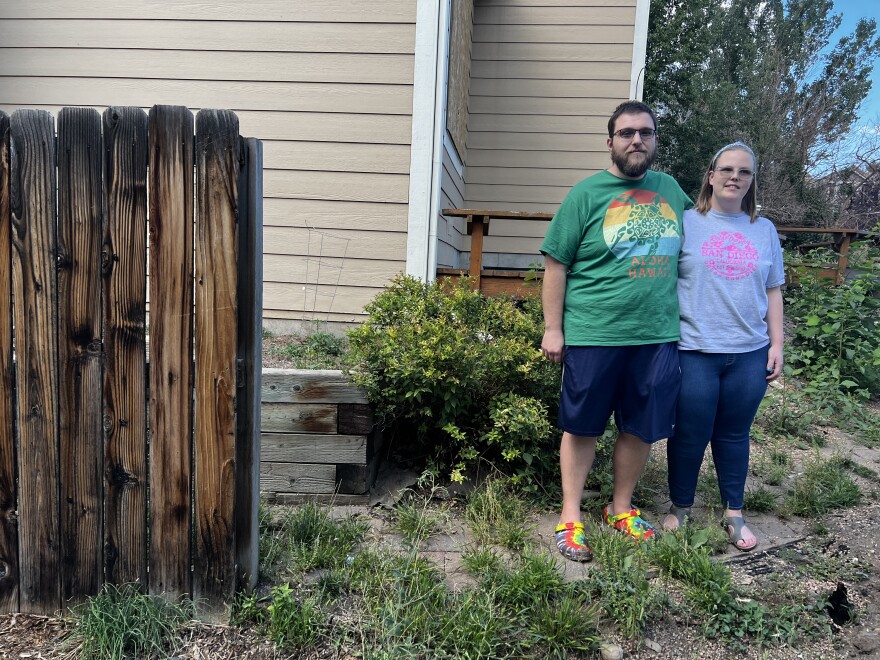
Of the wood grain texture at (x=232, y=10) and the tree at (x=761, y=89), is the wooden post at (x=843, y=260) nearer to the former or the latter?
the wood grain texture at (x=232, y=10)

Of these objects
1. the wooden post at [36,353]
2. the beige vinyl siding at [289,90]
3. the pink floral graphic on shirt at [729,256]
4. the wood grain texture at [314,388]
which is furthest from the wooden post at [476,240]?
the wooden post at [36,353]

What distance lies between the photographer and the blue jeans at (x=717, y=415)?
2.69 metres

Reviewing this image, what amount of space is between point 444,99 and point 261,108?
1453mm

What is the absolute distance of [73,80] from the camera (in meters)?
5.04

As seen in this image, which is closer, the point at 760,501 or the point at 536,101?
Answer: the point at 760,501

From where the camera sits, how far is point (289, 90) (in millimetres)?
4941

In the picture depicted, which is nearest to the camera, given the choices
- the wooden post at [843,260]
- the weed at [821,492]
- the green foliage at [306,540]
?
the green foliage at [306,540]

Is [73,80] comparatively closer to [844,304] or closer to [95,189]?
[95,189]

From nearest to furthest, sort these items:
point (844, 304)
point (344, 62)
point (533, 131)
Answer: point (344, 62)
point (844, 304)
point (533, 131)

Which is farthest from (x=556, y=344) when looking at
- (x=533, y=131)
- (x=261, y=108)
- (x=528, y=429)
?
(x=533, y=131)

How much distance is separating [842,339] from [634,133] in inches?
167

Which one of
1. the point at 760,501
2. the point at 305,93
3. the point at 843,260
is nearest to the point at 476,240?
the point at 305,93

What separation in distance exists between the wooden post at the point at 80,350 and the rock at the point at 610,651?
167cm

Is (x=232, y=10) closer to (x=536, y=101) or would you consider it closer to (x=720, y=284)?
(x=536, y=101)
